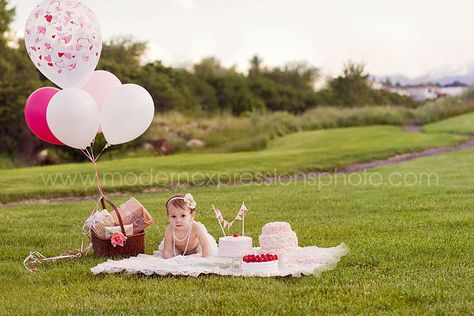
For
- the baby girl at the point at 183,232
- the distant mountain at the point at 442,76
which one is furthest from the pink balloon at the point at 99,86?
the distant mountain at the point at 442,76

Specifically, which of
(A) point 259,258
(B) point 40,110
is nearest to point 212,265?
(A) point 259,258

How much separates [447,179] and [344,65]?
98.4ft

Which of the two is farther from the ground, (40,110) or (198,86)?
(198,86)

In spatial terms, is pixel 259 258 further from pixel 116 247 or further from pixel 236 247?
pixel 116 247

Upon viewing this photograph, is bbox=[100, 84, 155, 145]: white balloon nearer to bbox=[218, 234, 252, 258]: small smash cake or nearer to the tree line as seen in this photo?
bbox=[218, 234, 252, 258]: small smash cake

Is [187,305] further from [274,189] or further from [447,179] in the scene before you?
[447,179]

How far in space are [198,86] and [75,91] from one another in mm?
34864

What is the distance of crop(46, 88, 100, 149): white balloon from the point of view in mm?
6906

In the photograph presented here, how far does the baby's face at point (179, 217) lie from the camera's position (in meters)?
6.99

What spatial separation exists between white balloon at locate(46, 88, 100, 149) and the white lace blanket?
142 centimetres

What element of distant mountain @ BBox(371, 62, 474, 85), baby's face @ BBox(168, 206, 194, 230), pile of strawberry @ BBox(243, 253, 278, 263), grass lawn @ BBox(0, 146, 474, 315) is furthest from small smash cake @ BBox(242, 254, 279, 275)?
distant mountain @ BBox(371, 62, 474, 85)

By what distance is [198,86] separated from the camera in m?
41.7

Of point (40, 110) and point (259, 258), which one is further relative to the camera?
point (40, 110)

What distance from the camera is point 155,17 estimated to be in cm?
2277
